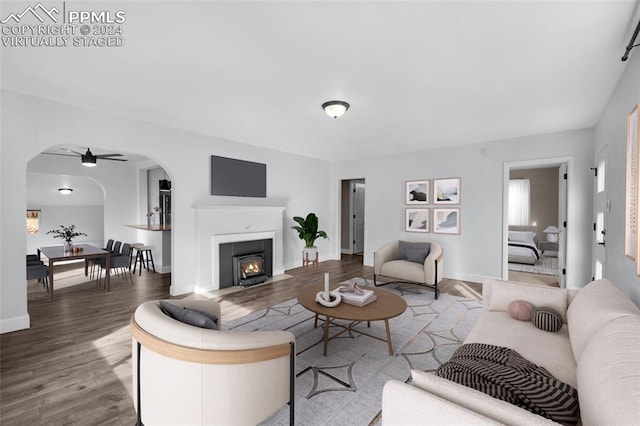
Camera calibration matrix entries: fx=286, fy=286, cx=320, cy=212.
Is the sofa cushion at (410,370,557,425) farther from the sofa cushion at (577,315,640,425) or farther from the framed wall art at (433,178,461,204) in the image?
the framed wall art at (433,178,461,204)

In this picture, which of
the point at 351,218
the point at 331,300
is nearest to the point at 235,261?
the point at 331,300

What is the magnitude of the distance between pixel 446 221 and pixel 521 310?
11.6ft

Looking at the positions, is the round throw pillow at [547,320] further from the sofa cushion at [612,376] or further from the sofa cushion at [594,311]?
the sofa cushion at [612,376]

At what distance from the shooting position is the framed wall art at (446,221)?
18.2ft

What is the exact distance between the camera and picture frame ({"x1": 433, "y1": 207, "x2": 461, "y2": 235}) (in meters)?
5.54

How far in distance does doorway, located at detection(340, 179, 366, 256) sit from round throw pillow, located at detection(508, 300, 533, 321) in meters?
6.28

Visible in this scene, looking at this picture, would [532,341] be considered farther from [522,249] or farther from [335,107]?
[522,249]

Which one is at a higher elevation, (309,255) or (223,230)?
(223,230)

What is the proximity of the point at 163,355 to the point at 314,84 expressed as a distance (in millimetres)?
2599

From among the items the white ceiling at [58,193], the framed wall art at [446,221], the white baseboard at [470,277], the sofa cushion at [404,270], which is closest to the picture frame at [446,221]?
the framed wall art at [446,221]

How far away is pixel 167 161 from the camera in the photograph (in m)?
4.35

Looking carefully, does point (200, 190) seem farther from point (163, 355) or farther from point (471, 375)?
point (471, 375)

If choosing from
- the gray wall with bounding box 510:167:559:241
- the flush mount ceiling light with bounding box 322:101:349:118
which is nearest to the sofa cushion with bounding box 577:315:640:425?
the flush mount ceiling light with bounding box 322:101:349:118

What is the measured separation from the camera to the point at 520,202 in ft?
28.5
